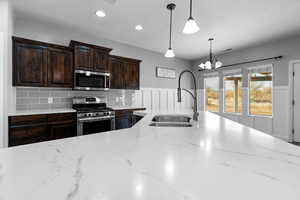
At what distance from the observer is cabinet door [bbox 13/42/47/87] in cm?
236

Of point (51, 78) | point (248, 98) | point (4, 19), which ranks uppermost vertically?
point (4, 19)

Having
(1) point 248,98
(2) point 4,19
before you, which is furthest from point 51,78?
(1) point 248,98

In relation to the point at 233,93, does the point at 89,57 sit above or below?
above

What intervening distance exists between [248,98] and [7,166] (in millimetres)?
5185

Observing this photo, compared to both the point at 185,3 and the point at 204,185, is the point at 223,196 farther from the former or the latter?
the point at 185,3

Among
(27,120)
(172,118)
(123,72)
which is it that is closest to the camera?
(172,118)

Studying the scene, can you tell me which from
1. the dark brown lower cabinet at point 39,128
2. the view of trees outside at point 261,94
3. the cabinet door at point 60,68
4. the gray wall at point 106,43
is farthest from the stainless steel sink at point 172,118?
the view of trees outside at point 261,94

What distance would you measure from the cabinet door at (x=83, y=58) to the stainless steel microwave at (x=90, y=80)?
0.35ft

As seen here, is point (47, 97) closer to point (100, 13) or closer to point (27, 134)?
point (27, 134)

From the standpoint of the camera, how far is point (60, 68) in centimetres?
276

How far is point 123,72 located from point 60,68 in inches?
54.7

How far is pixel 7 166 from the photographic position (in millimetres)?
551

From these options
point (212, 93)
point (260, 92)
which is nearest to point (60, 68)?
point (212, 93)

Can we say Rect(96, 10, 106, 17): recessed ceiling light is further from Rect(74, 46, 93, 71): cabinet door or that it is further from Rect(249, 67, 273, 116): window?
Rect(249, 67, 273, 116): window
